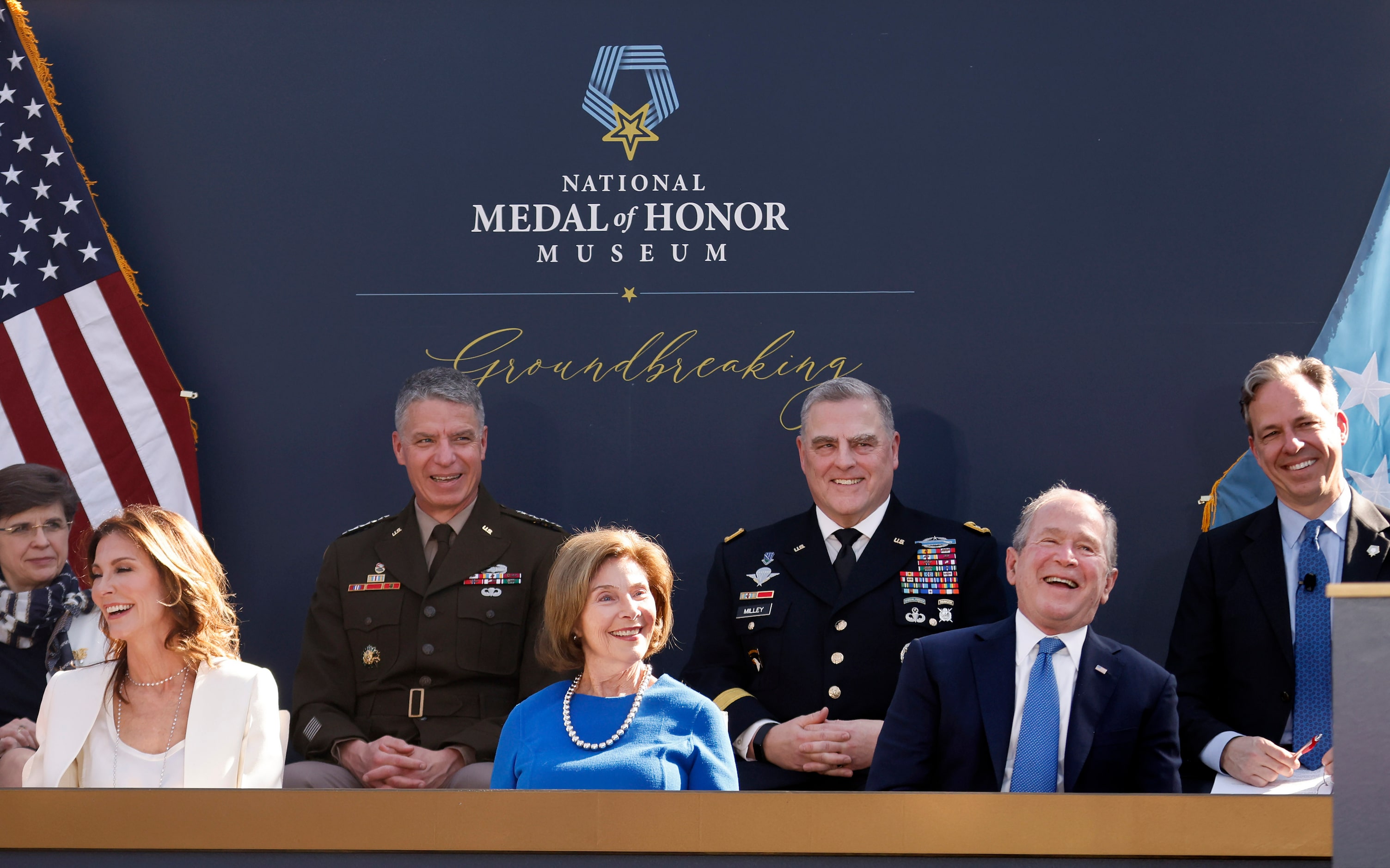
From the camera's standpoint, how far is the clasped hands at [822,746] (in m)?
3.07

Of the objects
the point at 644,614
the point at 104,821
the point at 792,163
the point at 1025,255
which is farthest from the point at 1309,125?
the point at 104,821

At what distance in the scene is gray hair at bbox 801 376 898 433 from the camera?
345 cm

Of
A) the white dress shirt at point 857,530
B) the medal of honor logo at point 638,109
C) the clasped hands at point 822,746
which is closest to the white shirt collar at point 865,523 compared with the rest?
the white dress shirt at point 857,530

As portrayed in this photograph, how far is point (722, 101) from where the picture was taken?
3.98m

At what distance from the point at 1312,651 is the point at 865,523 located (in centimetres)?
114

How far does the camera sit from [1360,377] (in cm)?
368

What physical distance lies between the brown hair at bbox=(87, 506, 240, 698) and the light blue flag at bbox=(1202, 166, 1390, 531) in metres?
2.75

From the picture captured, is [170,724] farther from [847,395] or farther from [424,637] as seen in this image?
[847,395]

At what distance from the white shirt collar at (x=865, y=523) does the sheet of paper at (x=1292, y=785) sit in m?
1.03

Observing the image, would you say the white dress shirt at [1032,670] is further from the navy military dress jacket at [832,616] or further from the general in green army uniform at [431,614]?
the general in green army uniform at [431,614]

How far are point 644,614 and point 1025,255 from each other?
6.47 feet

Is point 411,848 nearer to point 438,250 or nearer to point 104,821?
point 104,821

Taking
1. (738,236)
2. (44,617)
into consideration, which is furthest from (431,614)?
(738,236)

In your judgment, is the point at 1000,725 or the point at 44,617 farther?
the point at 44,617
